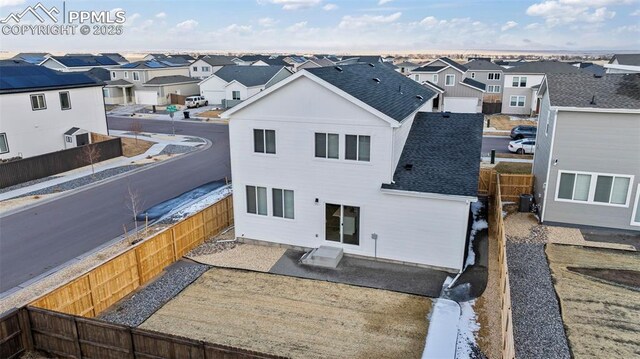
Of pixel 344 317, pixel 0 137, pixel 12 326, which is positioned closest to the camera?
pixel 12 326

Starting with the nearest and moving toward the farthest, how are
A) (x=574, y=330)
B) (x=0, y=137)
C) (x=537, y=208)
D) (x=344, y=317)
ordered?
1. (x=574, y=330)
2. (x=344, y=317)
3. (x=537, y=208)
4. (x=0, y=137)

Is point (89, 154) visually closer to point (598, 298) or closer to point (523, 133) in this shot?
point (598, 298)

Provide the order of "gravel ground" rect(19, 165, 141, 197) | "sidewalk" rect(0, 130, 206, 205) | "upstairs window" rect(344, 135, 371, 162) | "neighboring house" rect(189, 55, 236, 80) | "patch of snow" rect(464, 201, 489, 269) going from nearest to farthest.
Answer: "upstairs window" rect(344, 135, 371, 162), "patch of snow" rect(464, 201, 489, 269), "gravel ground" rect(19, 165, 141, 197), "sidewalk" rect(0, 130, 206, 205), "neighboring house" rect(189, 55, 236, 80)

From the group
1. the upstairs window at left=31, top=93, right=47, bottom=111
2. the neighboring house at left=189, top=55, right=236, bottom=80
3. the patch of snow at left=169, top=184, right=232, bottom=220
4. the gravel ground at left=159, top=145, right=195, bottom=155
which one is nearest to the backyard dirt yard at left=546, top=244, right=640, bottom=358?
the patch of snow at left=169, top=184, right=232, bottom=220

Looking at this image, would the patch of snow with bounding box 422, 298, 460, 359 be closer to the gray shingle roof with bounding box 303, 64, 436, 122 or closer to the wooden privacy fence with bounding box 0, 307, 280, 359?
the wooden privacy fence with bounding box 0, 307, 280, 359

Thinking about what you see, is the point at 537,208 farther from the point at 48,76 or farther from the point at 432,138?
the point at 48,76

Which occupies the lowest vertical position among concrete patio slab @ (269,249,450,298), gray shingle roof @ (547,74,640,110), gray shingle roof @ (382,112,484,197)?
concrete patio slab @ (269,249,450,298)

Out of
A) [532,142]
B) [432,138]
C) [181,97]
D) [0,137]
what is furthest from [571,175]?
[181,97]
